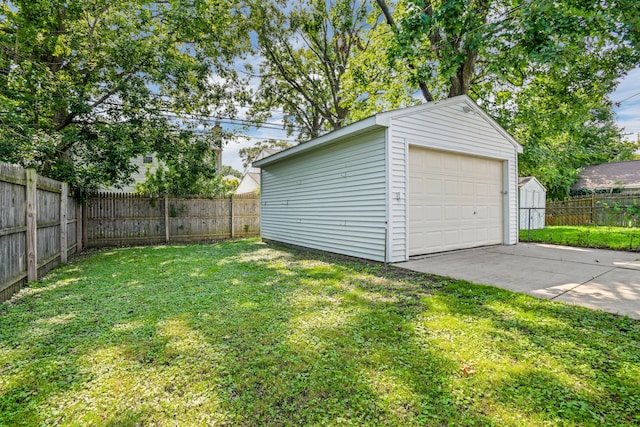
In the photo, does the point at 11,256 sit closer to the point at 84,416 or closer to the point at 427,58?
the point at 84,416

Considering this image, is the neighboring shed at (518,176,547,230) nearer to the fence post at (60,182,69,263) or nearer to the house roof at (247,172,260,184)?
the fence post at (60,182,69,263)

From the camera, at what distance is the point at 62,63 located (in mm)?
8695

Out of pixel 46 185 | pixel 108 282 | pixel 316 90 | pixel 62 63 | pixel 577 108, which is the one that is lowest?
pixel 108 282

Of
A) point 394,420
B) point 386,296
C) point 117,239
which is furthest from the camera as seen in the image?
point 117,239

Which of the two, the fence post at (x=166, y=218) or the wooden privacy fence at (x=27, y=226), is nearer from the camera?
the wooden privacy fence at (x=27, y=226)

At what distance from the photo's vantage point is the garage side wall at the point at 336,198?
19.8 feet

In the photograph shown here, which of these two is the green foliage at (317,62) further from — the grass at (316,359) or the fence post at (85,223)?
the grass at (316,359)

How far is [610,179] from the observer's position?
18828 mm

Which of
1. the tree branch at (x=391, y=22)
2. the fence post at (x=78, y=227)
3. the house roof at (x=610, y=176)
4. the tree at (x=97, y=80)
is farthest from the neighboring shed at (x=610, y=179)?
the fence post at (x=78, y=227)

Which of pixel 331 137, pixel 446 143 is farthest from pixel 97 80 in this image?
pixel 446 143

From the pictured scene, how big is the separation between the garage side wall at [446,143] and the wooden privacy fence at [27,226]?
228 inches

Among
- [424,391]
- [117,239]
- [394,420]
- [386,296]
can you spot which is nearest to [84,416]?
→ [394,420]

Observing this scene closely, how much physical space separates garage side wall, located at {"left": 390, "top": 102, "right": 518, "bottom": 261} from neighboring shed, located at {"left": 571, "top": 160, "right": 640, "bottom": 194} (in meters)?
14.9

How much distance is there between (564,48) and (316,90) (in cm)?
1026
